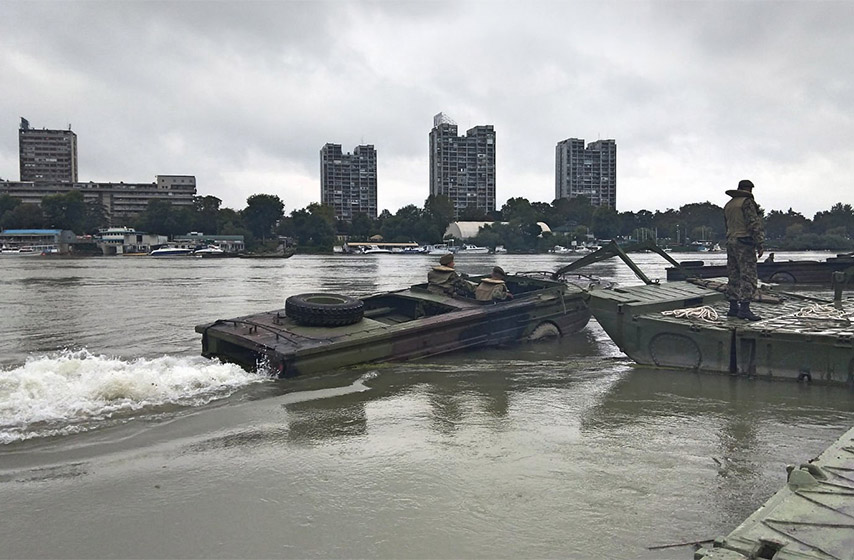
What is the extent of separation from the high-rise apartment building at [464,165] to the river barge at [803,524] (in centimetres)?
18813

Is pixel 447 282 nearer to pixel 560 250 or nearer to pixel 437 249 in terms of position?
pixel 437 249

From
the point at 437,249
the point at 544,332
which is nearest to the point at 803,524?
the point at 544,332

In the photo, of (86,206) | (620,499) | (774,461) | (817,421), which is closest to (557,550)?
(620,499)

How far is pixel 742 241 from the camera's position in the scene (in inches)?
443

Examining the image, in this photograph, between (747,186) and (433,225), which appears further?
(433,225)

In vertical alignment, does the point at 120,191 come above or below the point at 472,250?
above

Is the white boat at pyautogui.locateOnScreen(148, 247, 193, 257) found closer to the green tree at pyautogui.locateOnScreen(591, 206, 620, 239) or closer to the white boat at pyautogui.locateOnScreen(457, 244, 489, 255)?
the white boat at pyautogui.locateOnScreen(457, 244, 489, 255)

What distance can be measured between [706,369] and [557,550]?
6.83 metres

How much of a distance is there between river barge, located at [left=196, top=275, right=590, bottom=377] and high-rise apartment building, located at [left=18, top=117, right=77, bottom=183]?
680ft

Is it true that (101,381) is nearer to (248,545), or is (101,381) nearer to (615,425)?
(248,545)

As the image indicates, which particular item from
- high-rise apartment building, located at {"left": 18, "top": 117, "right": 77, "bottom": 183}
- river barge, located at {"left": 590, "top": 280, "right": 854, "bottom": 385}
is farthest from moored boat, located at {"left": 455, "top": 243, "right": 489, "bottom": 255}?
high-rise apartment building, located at {"left": 18, "top": 117, "right": 77, "bottom": 183}

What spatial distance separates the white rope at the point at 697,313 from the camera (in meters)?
11.1

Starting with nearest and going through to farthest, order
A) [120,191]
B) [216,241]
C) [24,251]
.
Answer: [24,251] → [216,241] → [120,191]

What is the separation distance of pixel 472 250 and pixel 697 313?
98611 mm
